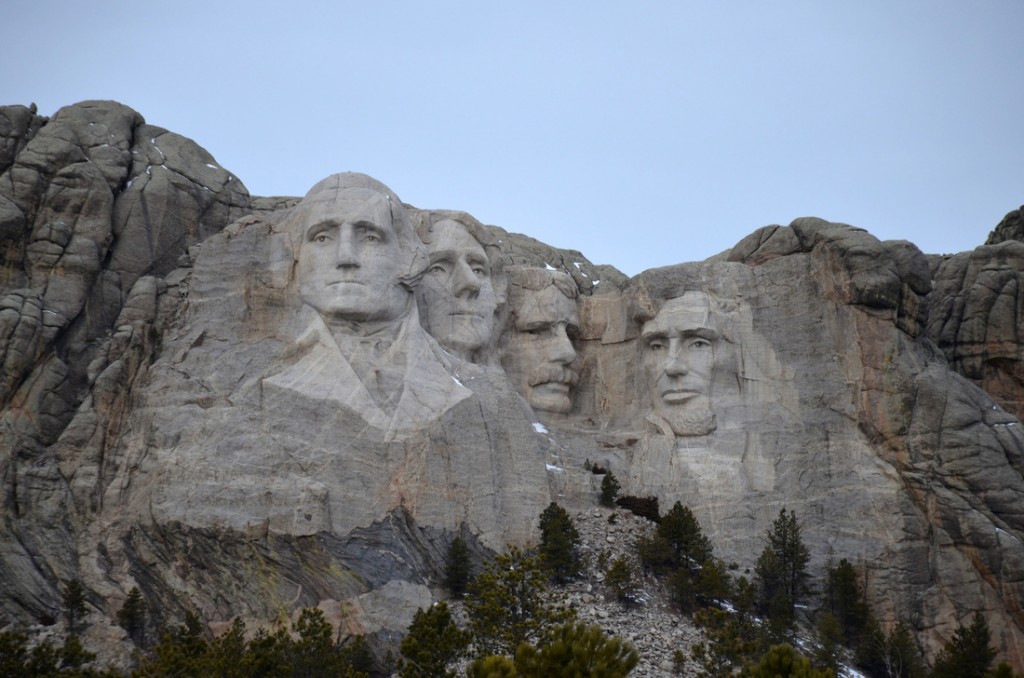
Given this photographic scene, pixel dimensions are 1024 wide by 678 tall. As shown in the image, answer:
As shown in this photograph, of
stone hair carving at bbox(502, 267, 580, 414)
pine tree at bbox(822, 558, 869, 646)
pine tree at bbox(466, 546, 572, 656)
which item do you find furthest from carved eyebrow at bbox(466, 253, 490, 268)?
pine tree at bbox(822, 558, 869, 646)

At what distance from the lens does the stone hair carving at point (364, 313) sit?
37.7m

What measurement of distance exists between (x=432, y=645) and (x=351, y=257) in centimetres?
1100

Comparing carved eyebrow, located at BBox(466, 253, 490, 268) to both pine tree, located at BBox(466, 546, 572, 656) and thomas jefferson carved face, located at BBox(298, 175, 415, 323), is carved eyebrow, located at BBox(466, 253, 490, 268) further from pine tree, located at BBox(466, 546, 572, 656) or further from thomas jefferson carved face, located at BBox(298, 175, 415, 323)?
pine tree, located at BBox(466, 546, 572, 656)

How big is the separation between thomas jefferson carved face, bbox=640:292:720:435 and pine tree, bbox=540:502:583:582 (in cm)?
518

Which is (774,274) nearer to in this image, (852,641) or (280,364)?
(852,641)

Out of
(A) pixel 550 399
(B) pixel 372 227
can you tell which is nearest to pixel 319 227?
(B) pixel 372 227

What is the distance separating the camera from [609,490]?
3972 centimetres

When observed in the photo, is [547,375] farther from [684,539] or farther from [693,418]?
[684,539]

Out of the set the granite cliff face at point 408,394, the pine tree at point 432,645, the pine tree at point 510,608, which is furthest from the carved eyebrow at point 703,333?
the pine tree at point 432,645

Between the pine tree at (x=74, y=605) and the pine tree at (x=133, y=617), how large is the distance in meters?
0.77

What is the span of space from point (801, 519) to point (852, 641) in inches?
129

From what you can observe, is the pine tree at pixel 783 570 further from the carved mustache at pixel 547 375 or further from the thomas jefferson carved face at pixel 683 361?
the carved mustache at pixel 547 375

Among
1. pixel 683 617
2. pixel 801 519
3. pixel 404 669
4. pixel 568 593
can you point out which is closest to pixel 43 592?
pixel 404 669

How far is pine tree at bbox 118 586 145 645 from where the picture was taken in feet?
112
